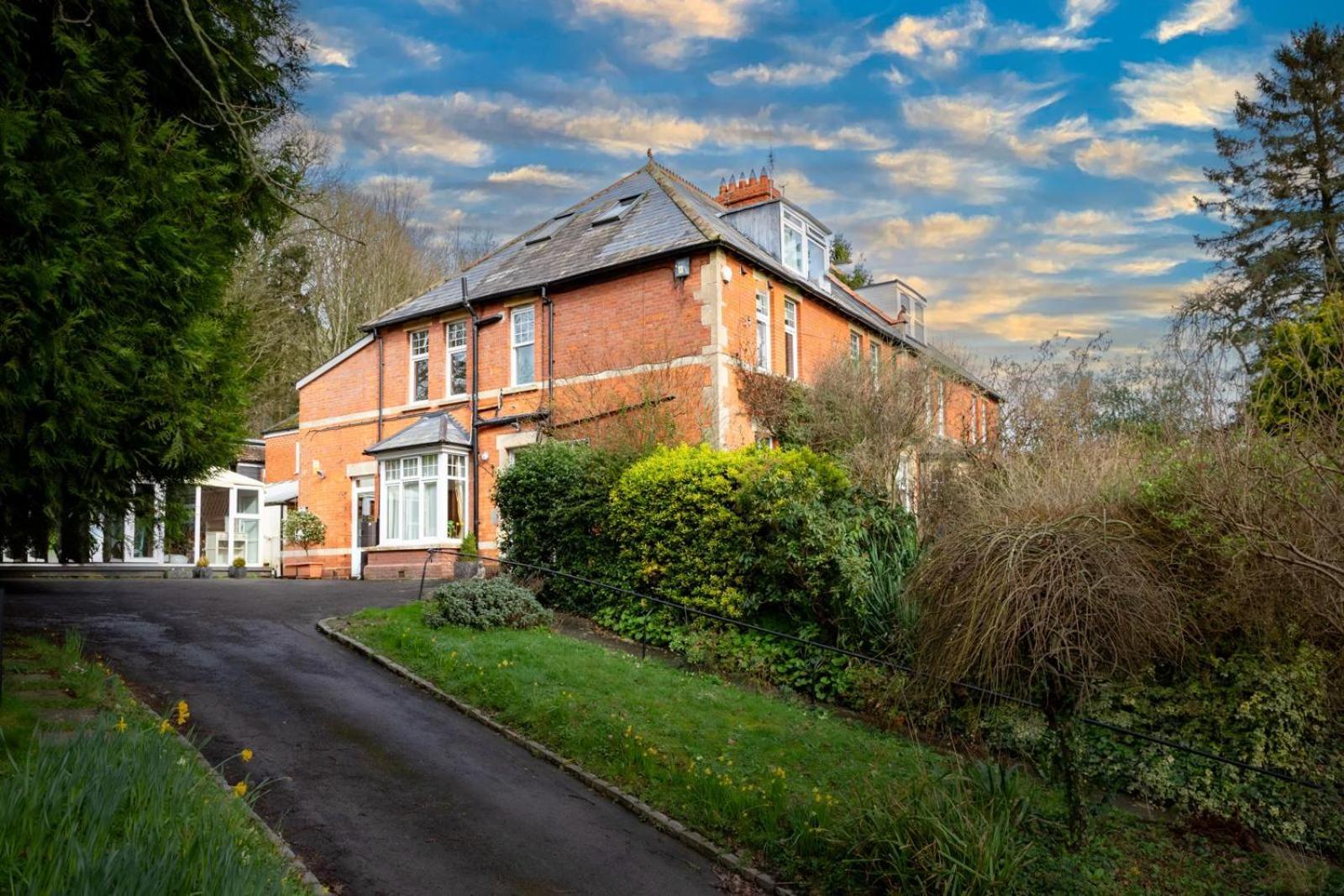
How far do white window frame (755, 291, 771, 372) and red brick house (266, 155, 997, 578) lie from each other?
6cm

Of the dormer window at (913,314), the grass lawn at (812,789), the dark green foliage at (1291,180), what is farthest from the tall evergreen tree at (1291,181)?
the grass lawn at (812,789)

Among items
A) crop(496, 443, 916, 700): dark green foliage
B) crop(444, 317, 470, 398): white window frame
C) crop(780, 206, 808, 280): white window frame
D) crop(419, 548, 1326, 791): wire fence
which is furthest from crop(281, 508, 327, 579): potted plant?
crop(780, 206, 808, 280): white window frame

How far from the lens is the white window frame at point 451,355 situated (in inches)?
914

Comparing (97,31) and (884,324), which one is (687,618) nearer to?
(97,31)

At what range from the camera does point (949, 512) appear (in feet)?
40.0

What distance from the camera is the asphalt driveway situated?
639cm

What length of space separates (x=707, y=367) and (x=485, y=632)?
805 cm

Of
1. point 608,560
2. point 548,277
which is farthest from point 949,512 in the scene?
point 548,277

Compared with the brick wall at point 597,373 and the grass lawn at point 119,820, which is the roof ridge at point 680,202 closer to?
the brick wall at point 597,373

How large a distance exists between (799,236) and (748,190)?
11.5 ft

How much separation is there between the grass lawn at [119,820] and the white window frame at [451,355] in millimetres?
16830

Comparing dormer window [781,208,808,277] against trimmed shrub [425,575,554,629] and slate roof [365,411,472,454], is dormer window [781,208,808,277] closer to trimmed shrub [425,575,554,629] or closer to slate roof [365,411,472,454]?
slate roof [365,411,472,454]

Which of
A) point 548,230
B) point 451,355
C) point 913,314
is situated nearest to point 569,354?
point 451,355

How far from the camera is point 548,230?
85.3 feet
